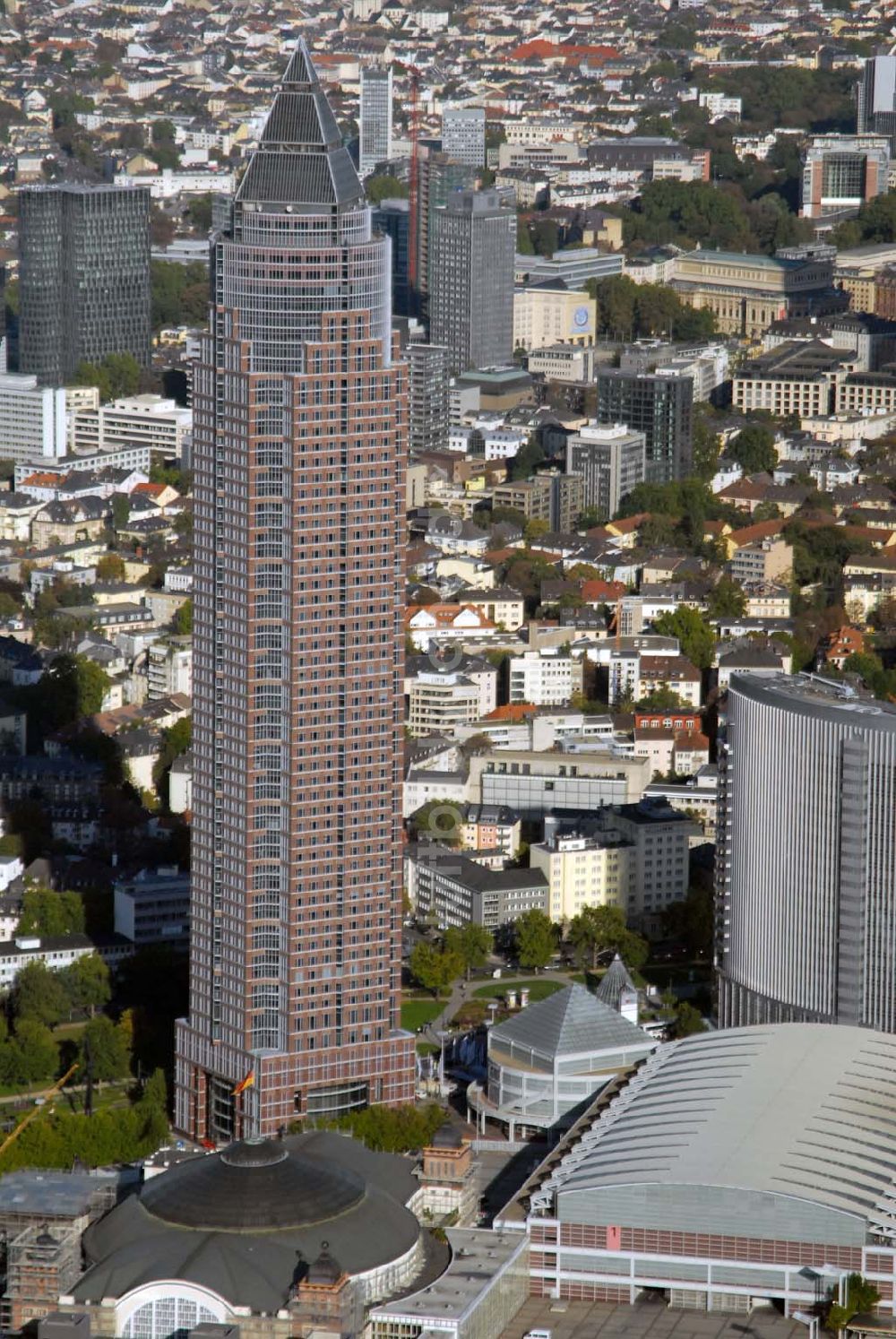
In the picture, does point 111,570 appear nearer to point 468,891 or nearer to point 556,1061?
point 468,891

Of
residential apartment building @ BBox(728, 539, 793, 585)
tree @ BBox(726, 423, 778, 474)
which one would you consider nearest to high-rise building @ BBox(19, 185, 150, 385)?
tree @ BBox(726, 423, 778, 474)

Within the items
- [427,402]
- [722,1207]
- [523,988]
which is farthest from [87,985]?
[427,402]

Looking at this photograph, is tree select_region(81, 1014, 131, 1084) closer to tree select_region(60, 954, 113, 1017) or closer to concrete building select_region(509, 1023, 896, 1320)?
tree select_region(60, 954, 113, 1017)

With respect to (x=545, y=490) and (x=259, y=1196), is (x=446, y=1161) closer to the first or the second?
(x=259, y=1196)

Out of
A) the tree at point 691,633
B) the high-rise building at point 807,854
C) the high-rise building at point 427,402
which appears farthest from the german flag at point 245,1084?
the high-rise building at point 427,402

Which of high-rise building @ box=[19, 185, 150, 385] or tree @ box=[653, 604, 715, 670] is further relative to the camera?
high-rise building @ box=[19, 185, 150, 385]

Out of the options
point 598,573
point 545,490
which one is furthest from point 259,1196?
point 545,490

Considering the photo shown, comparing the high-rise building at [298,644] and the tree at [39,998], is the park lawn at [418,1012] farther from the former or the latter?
the high-rise building at [298,644]
